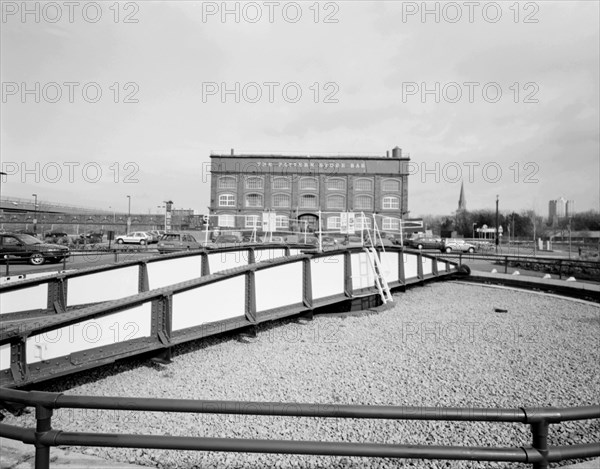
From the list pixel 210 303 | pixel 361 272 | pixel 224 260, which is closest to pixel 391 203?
pixel 361 272


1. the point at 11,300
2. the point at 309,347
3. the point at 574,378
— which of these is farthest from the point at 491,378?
the point at 11,300

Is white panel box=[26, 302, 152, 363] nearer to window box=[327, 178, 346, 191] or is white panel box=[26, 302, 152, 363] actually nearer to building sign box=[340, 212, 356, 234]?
building sign box=[340, 212, 356, 234]

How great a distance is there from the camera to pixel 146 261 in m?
8.77

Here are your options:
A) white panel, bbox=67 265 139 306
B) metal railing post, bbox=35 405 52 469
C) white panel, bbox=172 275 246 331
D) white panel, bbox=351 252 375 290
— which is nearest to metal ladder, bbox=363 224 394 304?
white panel, bbox=351 252 375 290

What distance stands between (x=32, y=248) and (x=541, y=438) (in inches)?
892

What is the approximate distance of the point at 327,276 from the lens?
343 inches

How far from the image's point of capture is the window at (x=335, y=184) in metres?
55.5

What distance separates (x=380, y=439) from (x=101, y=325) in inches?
152

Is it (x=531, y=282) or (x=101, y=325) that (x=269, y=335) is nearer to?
(x=101, y=325)

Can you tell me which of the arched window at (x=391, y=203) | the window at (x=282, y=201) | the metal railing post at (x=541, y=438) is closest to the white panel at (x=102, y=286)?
the metal railing post at (x=541, y=438)

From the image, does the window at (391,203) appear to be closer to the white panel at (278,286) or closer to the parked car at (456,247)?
the parked car at (456,247)

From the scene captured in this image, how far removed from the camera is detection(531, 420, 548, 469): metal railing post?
1.98 meters

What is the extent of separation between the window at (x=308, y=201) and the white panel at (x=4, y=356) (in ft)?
169

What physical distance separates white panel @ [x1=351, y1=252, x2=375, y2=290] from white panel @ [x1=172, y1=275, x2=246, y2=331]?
368 cm
